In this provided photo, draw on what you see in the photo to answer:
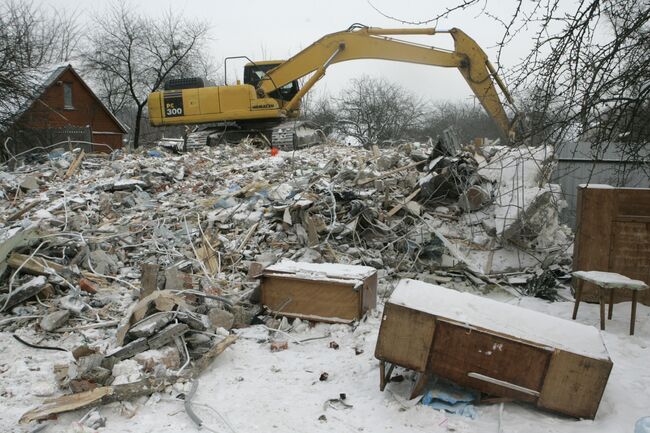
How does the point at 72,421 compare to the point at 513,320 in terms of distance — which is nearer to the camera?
the point at 72,421

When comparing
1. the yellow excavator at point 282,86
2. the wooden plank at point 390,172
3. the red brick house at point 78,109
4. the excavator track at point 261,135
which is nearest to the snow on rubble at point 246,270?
the wooden plank at point 390,172

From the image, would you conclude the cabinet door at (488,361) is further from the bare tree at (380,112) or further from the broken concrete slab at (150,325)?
the bare tree at (380,112)

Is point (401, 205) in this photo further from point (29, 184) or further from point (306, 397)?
point (29, 184)

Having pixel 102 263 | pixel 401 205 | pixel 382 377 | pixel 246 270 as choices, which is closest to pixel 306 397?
pixel 382 377

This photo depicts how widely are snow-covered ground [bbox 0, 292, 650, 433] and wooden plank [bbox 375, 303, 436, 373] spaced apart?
0.30 metres

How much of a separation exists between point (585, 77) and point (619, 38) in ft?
1.26

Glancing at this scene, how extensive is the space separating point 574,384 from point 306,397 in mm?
1759

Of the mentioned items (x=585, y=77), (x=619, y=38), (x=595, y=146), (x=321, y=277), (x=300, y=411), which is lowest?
(x=300, y=411)

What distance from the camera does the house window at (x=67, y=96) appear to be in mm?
28453

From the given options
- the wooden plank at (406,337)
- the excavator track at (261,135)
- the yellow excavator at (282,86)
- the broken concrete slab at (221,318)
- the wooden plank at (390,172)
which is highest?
the yellow excavator at (282,86)

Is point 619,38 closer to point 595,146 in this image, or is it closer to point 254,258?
point 595,146

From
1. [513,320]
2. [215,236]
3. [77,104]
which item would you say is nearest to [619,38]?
[513,320]

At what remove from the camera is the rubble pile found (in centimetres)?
445

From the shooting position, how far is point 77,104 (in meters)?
29.1
